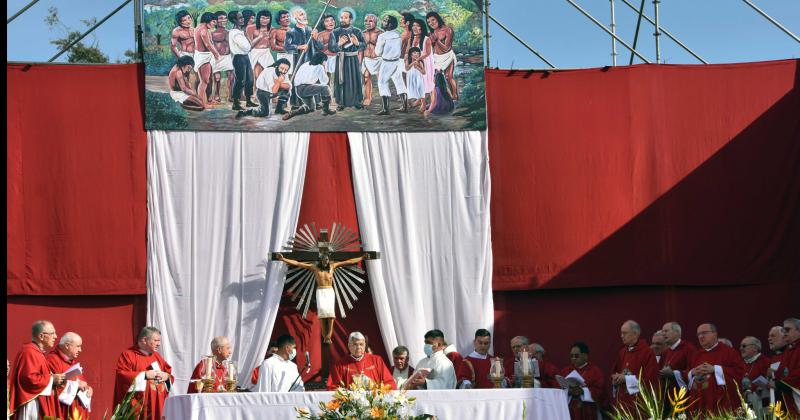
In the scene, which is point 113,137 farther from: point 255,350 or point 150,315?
point 255,350

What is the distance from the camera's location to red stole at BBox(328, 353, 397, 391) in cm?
1078

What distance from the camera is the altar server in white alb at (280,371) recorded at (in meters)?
10.9

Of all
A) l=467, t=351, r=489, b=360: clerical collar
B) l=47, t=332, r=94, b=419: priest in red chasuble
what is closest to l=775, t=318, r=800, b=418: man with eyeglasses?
l=467, t=351, r=489, b=360: clerical collar

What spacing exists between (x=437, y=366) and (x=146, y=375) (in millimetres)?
2974

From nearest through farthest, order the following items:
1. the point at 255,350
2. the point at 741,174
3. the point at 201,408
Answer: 1. the point at 201,408
2. the point at 255,350
3. the point at 741,174

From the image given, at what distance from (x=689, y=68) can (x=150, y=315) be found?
23.9 ft

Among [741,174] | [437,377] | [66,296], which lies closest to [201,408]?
[437,377]

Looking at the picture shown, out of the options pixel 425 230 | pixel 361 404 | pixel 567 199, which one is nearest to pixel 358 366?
pixel 425 230

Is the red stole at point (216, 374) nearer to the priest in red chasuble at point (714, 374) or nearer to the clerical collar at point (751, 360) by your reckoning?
the priest in red chasuble at point (714, 374)

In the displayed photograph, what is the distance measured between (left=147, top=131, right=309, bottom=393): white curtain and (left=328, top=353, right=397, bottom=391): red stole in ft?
7.85

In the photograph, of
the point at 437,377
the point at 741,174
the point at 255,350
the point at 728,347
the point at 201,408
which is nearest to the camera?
the point at 201,408

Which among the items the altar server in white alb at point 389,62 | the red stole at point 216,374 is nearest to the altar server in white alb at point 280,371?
the red stole at point 216,374

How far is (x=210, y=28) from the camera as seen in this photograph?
13.8 m

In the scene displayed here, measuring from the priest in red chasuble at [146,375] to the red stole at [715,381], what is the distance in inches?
199
